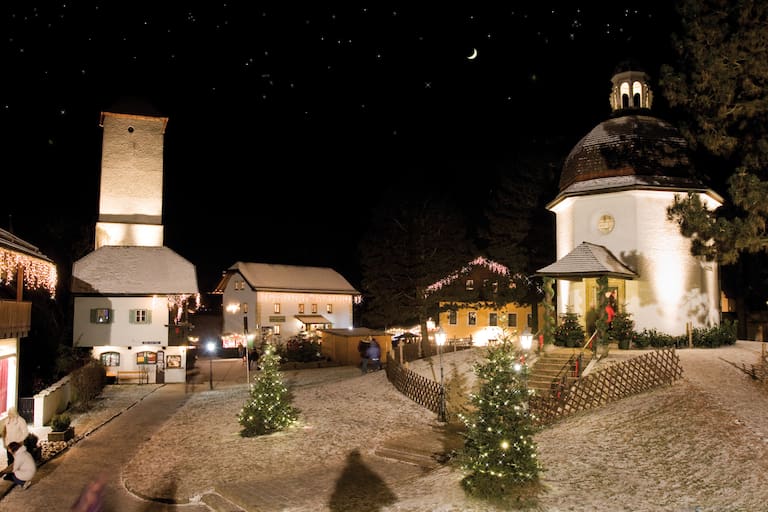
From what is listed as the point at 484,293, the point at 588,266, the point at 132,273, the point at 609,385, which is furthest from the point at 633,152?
the point at 132,273

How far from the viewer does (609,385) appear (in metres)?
16.1

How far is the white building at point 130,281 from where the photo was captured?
34.0 meters

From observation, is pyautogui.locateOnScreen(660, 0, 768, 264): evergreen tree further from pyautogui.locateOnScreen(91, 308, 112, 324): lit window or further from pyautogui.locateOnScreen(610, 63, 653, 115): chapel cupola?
pyautogui.locateOnScreen(91, 308, 112, 324): lit window

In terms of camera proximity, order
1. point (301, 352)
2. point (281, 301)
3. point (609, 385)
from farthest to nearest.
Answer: point (281, 301)
point (301, 352)
point (609, 385)

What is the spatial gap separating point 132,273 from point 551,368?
86.9ft

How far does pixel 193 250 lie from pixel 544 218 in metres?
60.9

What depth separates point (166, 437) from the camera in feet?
57.2

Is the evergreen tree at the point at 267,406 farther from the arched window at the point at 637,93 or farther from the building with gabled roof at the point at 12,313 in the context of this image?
the arched window at the point at 637,93

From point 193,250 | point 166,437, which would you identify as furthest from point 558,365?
point 193,250

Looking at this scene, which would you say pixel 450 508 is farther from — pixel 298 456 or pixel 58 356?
pixel 58 356

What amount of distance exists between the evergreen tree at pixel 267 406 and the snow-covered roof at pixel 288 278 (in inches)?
1379

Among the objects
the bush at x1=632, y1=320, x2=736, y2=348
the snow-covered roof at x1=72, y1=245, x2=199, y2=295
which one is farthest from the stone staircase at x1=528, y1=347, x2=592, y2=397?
the snow-covered roof at x1=72, y1=245, x2=199, y2=295

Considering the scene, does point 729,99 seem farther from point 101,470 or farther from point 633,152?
point 101,470

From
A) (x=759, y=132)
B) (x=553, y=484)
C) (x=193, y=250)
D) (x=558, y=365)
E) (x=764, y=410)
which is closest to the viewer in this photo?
(x=553, y=484)
